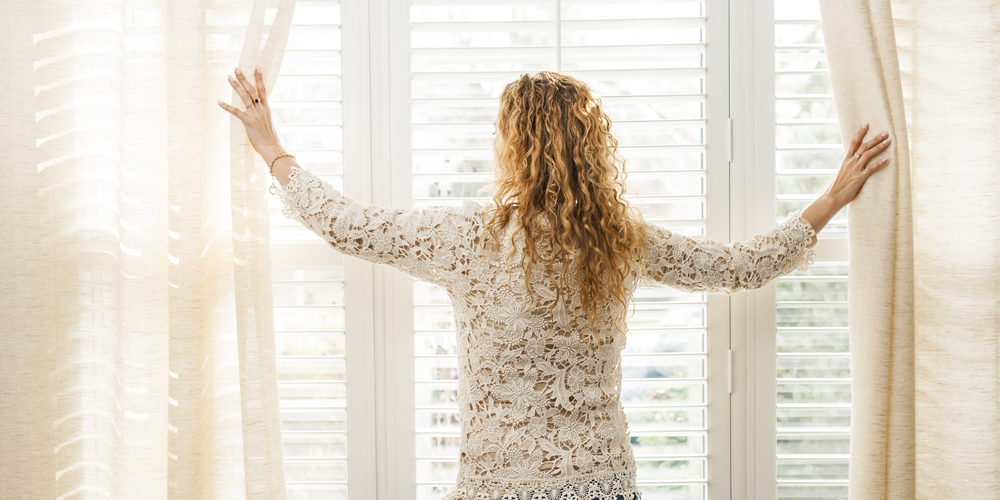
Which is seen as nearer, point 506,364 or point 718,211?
point 506,364

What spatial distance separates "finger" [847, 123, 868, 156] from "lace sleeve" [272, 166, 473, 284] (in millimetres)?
852

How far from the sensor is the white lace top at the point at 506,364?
4.09 ft

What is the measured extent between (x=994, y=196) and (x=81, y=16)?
79.6 inches

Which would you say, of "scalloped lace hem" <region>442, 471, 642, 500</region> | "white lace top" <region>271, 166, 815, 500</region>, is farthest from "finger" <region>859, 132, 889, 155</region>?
"scalloped lace hem" <region>442, 471, 642, 500</region>

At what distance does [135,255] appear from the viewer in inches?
55.5

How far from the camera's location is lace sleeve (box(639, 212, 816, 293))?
4.46ft

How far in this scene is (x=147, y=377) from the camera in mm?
1405

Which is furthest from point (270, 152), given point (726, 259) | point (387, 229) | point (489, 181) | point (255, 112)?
point (726, 259)

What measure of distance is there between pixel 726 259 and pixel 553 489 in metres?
0.60

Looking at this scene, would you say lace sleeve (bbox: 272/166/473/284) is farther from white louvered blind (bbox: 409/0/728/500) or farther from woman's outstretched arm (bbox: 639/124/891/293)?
woman's outstretched arm (bbox: 639/124/891/293)

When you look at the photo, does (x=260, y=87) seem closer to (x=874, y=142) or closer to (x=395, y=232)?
(x=395, y=232)

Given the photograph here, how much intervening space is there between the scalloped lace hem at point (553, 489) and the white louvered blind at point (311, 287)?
0.46m

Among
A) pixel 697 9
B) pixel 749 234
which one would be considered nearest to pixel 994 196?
pixel 749 234

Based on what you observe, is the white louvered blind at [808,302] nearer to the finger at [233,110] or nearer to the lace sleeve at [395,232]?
the lace sleeve at [395,232]
